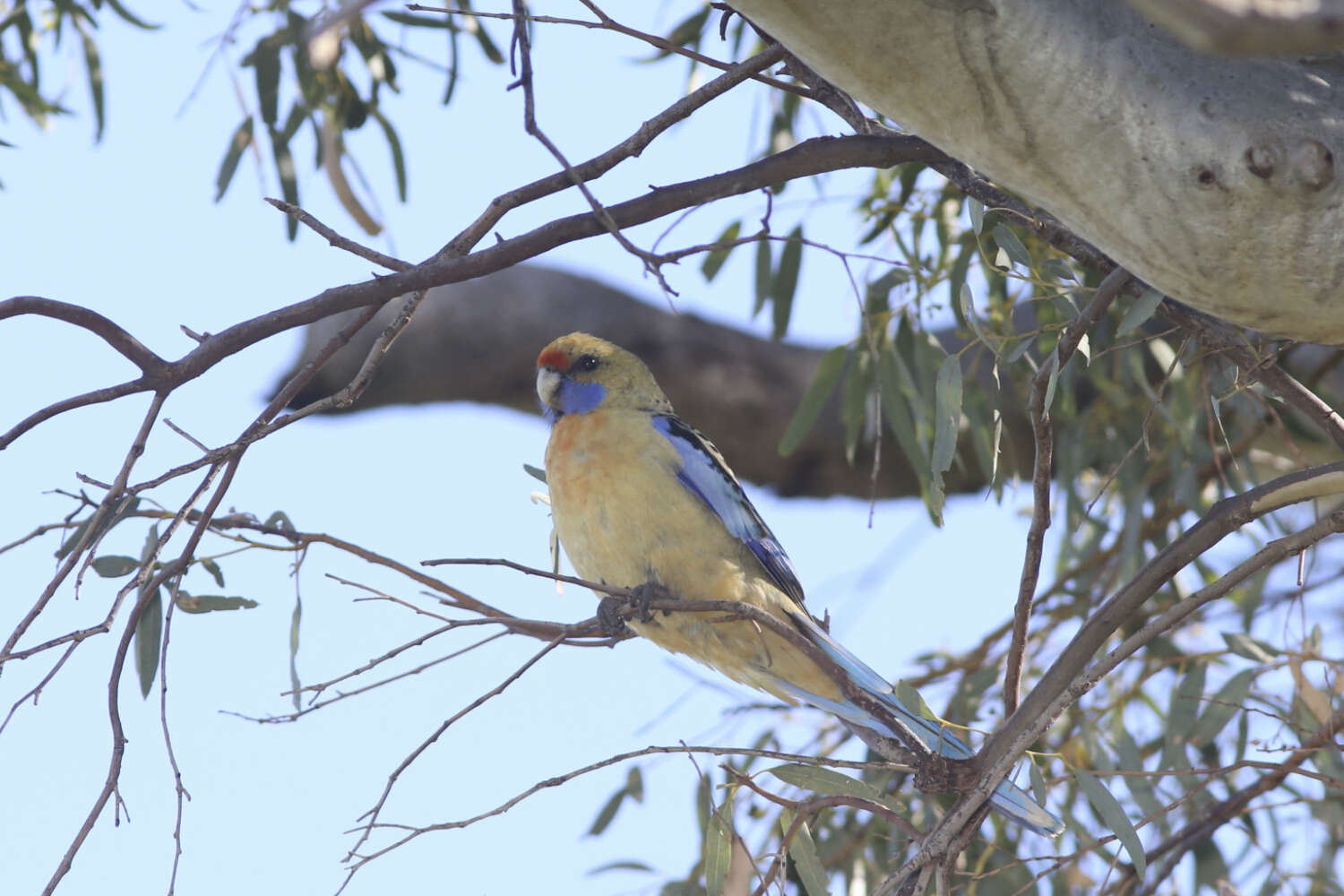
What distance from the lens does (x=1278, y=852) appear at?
8.99 ft

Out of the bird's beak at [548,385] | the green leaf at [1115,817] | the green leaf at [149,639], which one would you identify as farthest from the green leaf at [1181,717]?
the green leaf at [149,639]

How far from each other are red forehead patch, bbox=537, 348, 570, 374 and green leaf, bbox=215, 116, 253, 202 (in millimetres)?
735

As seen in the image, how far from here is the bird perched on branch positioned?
235 cm

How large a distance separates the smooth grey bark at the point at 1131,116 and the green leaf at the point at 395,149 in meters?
1.85

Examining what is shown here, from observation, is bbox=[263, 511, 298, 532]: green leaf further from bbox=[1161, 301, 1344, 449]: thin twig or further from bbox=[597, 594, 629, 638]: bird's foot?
bbox=[1161, 301, 1344, 449]: thin twig

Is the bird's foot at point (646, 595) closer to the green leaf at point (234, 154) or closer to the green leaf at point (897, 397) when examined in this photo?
the green leaf at point (897, 397)

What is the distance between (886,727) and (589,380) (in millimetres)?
1166

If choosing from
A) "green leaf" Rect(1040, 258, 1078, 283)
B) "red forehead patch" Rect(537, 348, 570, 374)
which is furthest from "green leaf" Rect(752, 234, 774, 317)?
"green leaf" Rect(1040, 258, 1078, 283)

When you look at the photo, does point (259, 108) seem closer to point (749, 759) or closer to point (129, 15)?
point (129, 15)

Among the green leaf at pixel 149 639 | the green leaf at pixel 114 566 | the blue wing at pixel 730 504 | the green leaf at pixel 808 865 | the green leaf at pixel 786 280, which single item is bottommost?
the green leaf at pixel 808 865

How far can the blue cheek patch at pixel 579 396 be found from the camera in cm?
288

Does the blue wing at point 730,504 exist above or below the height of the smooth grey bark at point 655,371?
below

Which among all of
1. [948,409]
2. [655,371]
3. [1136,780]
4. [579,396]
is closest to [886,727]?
[948,409]

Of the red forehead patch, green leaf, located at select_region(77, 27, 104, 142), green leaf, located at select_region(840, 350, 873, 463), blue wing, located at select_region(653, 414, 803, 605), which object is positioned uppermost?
green leaf, located at select_region(77, 27, 104, 142)
